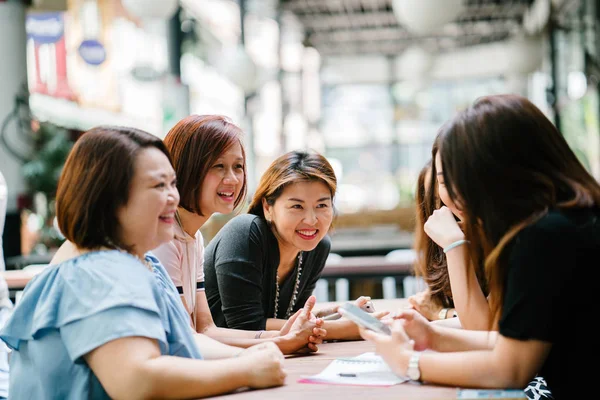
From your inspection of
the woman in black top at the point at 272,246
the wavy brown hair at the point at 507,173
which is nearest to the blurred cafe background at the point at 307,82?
the wavy brown hair at the point at 507,173

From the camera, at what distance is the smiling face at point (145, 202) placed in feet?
4.72

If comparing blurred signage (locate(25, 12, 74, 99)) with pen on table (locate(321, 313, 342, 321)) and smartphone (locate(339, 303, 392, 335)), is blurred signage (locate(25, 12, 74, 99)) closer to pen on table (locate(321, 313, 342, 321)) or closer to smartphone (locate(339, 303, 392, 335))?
pen on table (locate(321, 313, 342, 321))

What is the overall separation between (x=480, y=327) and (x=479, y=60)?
19236 mm

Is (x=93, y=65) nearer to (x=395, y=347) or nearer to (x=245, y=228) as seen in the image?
(x=245, y=228)

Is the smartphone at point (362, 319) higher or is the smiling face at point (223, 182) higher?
the smiling face at point (223, 182)

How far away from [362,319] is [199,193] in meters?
0.82

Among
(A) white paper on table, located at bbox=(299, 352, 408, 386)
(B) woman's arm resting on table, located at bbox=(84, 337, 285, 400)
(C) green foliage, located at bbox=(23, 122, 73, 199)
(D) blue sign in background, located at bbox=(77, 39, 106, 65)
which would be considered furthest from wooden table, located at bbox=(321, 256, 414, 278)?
(D) blue sign in background, located at bbox=(77, 39, 106, 65)

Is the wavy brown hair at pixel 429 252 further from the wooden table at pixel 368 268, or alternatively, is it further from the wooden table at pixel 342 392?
the wooden table at pixel 368 268

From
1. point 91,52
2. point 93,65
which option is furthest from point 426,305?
point 93,65

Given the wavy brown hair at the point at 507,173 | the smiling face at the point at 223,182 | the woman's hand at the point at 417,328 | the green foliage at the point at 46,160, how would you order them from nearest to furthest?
the wavy brown hair at the point at 507,173, the woman's hand at the point at 417,328, the smiling face at the point at 223,182, the green foliage at the point at 46,160

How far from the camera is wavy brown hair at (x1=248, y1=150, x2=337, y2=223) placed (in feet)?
8.05

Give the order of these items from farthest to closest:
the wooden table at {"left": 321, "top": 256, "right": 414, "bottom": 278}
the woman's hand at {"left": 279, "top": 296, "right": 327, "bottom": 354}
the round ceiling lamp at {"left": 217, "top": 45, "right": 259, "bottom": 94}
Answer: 1. the round ceiling lamp at {"left": 217, "top": 45, "right": 259, "bottom": 94}
2. the wooden table at {"left": 321, "top": 256, "right": 414, "bottom": 278}
3. the woman's hand at {"left": 279, "top": 296, "right": 327, "bottom": 354}

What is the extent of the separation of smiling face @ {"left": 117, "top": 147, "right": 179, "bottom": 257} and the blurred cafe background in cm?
73

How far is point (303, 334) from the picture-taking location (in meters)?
1.97
